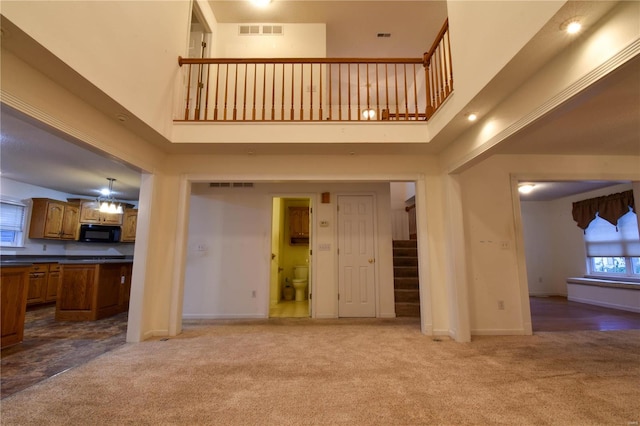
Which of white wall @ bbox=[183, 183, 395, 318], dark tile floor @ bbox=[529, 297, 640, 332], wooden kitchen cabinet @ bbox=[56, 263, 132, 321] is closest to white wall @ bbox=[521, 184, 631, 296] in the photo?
dark tile floor @ bbox=[529, 297, 640, 332]

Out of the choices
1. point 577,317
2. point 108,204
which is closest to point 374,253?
point 577,317

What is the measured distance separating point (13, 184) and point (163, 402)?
22.0 ft

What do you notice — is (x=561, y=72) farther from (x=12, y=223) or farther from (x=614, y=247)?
(x=12, y=223)

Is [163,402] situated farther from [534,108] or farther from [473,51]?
[473,51]

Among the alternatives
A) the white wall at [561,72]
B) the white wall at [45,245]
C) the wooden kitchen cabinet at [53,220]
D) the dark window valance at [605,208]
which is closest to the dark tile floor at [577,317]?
the dark window valance at [605,208]

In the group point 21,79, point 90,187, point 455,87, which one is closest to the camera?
point 21,79

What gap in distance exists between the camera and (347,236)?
4.74m

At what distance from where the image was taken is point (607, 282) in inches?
221

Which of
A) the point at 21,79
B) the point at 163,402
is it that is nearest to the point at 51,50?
the point at 21,79

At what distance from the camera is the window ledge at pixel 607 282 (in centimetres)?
519

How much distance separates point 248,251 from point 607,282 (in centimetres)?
727

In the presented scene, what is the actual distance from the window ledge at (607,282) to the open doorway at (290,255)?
615 centimetres

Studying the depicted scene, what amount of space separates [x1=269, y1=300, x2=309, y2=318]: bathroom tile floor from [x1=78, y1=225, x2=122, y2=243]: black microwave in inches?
187

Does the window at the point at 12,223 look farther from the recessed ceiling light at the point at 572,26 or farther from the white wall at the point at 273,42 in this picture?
the recessed ceiling light at the point at 572,26
